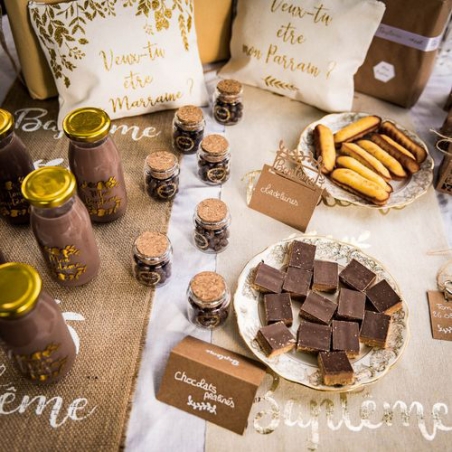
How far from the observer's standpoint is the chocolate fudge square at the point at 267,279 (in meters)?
1.06

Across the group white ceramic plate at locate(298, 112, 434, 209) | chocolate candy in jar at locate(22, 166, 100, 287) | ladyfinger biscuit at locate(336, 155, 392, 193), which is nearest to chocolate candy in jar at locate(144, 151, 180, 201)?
chocolate candy in jar at locate(22, 166, 100, 287)

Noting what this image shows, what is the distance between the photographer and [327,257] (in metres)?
1.16

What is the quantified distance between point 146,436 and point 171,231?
52cm

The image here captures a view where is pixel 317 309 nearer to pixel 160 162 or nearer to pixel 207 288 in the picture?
pixel 207 288

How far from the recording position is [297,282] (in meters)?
1.08

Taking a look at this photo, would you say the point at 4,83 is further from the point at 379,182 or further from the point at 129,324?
the point at 379,182

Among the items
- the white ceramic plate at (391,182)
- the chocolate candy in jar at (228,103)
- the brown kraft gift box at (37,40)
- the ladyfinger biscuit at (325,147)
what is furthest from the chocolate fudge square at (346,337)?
the brown kraft gift box at (37,40)

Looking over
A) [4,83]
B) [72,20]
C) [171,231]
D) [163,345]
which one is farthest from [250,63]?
[163,345]

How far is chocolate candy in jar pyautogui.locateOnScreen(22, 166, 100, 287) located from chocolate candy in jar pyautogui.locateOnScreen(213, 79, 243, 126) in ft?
2.19

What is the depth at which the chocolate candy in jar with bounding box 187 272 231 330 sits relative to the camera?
0.96 m

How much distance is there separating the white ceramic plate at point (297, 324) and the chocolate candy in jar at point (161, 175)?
327mm

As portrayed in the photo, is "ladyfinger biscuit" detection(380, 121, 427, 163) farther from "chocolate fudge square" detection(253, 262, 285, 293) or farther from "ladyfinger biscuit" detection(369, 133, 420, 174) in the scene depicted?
"chocolate fudge square" detection(253, 262, 285, 293)

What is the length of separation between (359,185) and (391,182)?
0.16 metres

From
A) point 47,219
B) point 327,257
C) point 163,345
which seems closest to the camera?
point 47,219
